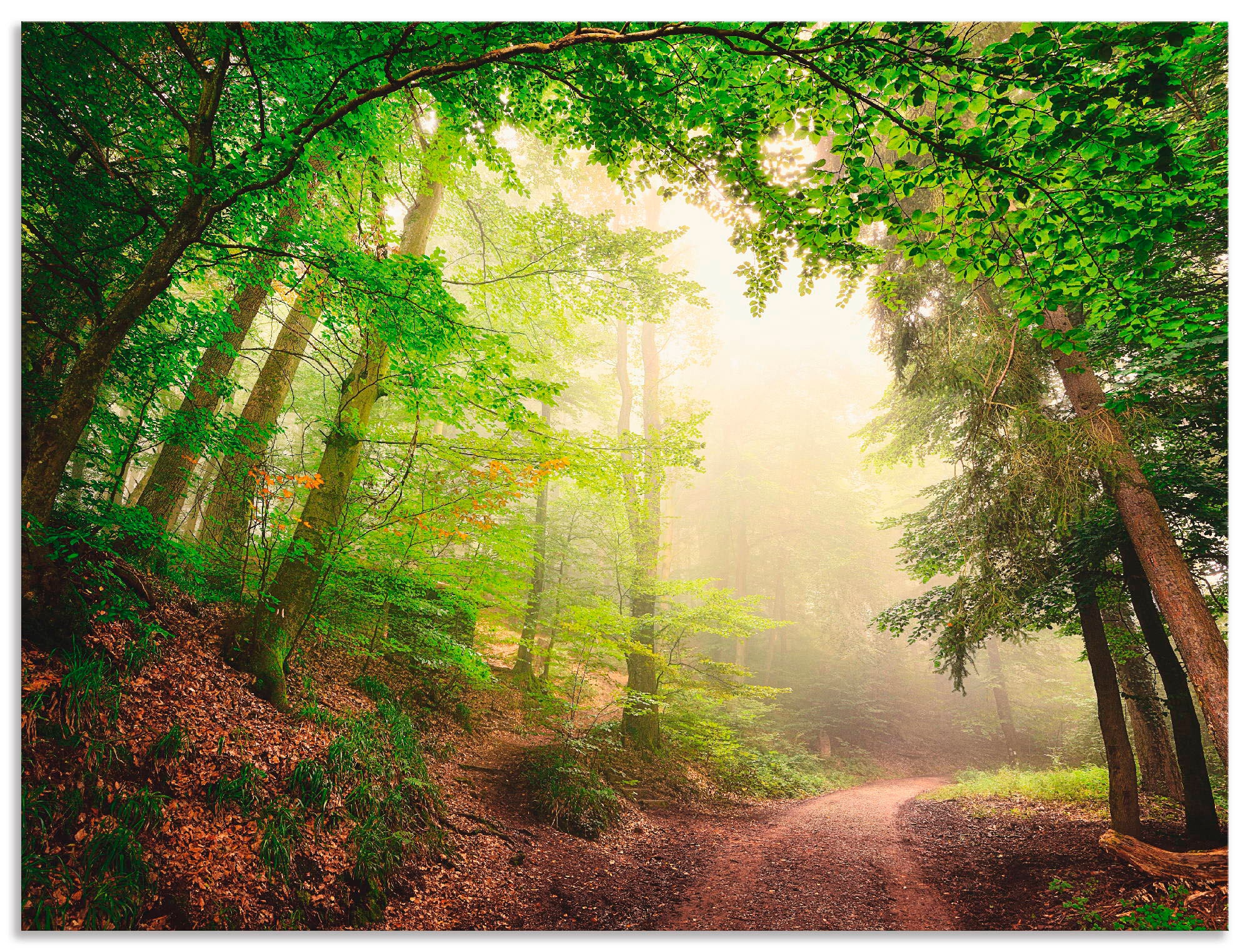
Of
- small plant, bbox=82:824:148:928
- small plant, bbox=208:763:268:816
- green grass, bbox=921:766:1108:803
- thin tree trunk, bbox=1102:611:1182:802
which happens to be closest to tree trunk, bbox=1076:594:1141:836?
thin tree trunk, bbox=1102:611:1182:802

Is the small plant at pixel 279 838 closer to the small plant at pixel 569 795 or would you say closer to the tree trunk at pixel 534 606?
the small plant at pixel 569 795

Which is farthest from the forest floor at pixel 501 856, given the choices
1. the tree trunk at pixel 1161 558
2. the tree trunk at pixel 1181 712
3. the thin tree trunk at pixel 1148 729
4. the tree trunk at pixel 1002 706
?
the tree trunk at pixel 1002 706

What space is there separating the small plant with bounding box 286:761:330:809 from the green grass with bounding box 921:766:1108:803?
426 inches

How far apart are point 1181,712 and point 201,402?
10.7m

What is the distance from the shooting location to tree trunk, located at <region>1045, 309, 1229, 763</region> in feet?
11.4

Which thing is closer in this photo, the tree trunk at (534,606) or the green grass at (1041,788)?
the green grass at (1041,788)

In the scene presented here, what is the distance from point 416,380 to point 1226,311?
235 inches

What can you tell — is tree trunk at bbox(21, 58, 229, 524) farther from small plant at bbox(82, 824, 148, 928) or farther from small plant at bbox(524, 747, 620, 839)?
small plant at bbox(524, 747, 620, 839)

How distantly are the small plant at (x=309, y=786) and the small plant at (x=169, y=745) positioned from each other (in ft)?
2.43

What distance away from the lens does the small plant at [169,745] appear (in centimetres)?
276

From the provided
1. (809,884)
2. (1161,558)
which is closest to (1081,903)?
(809,884)

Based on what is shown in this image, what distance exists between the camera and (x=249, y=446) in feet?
14.1

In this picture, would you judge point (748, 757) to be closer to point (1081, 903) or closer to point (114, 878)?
point (1081, 903)

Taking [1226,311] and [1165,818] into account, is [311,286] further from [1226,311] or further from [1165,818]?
[1165,818]
